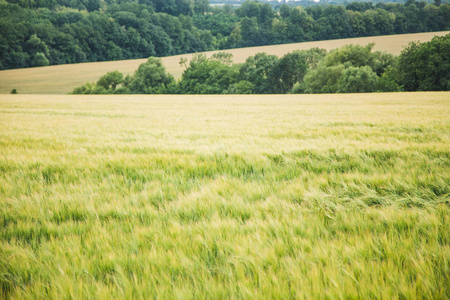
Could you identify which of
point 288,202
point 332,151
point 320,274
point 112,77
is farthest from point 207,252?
point 112,77

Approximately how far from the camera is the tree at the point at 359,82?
43.6 meters

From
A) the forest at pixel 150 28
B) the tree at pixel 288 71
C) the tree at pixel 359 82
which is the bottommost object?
the tree at pixel 359 82

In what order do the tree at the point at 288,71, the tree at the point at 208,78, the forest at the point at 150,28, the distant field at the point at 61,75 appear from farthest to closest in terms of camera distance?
1. the forest at the point at 150,28
2. the tree at the point at 208,78
3. the tree at the point at 288,71
4. the distant field at the point at 61,75

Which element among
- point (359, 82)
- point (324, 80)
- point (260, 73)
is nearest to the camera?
point (359, 82)

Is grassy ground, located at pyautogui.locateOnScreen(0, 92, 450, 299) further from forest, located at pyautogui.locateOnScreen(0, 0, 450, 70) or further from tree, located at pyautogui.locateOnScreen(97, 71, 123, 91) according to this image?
forest, located at pyautogui.locateOnScreen(0, 0, 450, 70)

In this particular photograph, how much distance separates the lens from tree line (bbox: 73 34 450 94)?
43.9 meters

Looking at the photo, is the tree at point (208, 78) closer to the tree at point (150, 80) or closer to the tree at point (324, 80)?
the tree at point (150, 80)

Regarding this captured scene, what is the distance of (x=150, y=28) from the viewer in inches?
3875

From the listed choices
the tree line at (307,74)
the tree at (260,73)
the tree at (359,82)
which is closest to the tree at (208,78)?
the tree line at (307,74)

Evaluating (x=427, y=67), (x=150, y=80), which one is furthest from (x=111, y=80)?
(x=427, y=67)

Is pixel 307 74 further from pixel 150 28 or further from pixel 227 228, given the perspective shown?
pixel 150 28

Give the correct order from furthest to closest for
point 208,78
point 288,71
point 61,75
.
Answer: point 61,75, point 208,78, point 288,71

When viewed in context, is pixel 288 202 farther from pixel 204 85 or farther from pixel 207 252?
pixel 204 85

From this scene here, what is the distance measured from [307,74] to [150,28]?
69.5 metres
